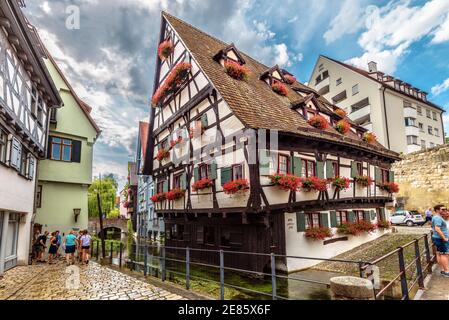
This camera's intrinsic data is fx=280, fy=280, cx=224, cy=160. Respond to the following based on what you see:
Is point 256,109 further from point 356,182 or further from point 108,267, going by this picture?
point 108,267

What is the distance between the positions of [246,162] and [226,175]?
114cm

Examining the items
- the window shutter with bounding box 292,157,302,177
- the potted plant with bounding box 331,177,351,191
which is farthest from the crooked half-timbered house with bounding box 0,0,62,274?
the potted plant with bounding box 331,177,351,191

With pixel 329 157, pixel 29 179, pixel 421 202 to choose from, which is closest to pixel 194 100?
pixel 329 157

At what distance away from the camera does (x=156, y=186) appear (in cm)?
1830

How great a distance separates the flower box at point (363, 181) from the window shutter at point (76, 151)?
50.8ft

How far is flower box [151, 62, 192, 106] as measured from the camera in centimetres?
1405

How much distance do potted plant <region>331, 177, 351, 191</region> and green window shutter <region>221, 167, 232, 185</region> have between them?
17.0ft

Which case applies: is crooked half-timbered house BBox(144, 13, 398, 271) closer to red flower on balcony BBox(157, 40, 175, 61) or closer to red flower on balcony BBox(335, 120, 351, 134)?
red flower on balcony BBox(157, 40, 175, 61)

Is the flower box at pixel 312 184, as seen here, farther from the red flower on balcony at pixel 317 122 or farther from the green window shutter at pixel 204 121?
the green window shutter at pixel 204 121

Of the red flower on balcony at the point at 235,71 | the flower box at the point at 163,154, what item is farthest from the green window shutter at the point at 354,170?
the flower box at the point at 163,154

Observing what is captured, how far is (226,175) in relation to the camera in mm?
11484

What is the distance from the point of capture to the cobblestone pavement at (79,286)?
259 inches

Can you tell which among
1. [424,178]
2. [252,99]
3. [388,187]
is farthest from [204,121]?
[424,178]

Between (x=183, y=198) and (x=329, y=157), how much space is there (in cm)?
749
